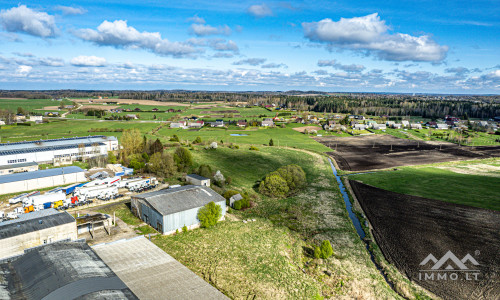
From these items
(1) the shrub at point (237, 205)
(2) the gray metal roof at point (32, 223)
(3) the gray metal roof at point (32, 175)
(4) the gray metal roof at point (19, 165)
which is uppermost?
(2) the gray metal roof at point (32, 223)

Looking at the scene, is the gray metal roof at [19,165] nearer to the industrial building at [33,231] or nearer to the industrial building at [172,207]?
the industrial building at [33,231]

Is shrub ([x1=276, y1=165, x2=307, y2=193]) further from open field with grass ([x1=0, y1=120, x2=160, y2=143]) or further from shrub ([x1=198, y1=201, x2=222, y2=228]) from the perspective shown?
open field with grass ([x1=0, y1=120, x2=160, y2=143])

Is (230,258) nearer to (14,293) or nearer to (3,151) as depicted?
(14,293)

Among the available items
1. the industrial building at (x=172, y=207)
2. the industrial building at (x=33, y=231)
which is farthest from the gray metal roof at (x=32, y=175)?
the industrial building at (x=172, y=207)

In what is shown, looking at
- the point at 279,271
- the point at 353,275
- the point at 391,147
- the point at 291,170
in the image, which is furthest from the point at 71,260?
the point at 391,147

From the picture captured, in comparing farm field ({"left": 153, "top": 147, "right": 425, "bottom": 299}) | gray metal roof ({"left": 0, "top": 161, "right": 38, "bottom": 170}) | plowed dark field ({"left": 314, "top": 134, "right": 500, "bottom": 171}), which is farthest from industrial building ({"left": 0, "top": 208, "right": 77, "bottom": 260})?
plowed dark field ({"left": 314, "top": 134, "right": 500, "bottom": 171})

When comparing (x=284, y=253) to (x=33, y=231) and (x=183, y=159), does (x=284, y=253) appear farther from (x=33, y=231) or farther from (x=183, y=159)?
(x=183, y=159)

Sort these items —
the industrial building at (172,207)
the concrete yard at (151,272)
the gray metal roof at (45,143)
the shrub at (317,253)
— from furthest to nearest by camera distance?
the gray metal roof at (45,143) < the industrial building at (172,207) < the shrub at (317,253) < the concrete yard at (151,272)
